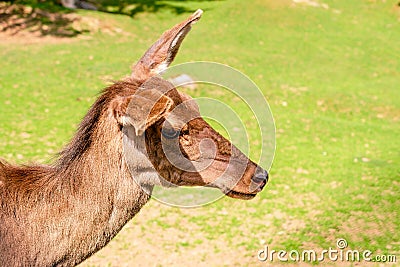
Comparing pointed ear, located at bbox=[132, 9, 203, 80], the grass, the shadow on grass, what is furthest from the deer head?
the shadow on grass

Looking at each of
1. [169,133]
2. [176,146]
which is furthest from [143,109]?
[176,146]

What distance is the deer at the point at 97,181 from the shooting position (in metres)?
3.53

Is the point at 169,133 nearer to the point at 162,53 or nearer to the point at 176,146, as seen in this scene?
the point at 176,146

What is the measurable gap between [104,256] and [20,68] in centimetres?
648

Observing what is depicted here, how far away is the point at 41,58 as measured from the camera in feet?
41.3

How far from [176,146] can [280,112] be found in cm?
757

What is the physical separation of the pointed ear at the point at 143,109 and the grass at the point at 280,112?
350cm

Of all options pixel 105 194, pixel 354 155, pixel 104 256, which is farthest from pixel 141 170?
pixel 354 155

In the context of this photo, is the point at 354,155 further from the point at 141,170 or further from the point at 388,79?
the point at 141,170

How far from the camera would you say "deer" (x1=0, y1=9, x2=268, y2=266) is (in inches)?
139

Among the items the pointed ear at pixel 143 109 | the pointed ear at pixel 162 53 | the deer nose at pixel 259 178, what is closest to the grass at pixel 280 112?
the deer nose at pixel 259 178

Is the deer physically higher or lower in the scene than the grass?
higher

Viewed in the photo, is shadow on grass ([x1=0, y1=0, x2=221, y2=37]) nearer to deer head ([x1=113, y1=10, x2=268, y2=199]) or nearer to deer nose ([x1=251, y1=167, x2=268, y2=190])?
deer head ([x1=113, y1=10, x2=268, y2=199])

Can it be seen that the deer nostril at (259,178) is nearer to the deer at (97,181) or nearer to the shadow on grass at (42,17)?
the deer at (97,181)
